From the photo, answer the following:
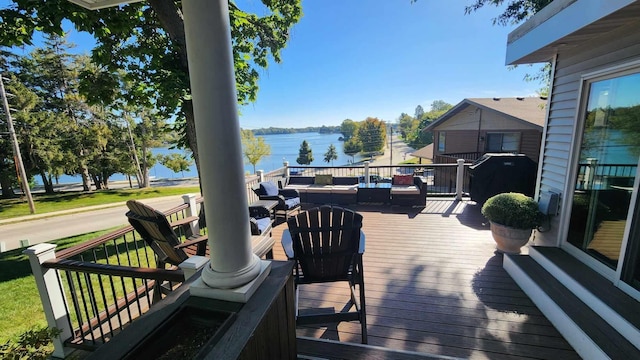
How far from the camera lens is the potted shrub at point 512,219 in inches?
130

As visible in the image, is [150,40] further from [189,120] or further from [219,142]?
[219,142]

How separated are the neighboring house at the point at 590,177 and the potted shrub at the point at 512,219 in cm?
22

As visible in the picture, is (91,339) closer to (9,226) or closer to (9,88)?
(9,226)

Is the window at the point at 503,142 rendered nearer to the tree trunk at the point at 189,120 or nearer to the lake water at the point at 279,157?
the tree trunk at the point at 189,120

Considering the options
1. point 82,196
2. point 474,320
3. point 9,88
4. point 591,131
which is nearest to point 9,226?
point 82,196

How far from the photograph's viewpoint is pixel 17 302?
3590 mm

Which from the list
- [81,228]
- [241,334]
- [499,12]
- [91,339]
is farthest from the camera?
[81,228]

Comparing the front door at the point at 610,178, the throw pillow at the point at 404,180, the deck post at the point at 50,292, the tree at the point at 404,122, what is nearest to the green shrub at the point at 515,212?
the front door at the point at 610,178

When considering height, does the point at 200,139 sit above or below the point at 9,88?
below

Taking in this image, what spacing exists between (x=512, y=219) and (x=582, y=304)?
4.13 feet

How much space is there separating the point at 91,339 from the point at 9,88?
21.5 metres

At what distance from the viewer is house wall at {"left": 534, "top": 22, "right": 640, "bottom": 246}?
8.00 feet

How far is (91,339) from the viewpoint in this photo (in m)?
2.32

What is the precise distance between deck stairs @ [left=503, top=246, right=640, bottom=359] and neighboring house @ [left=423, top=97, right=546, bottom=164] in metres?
9.19
